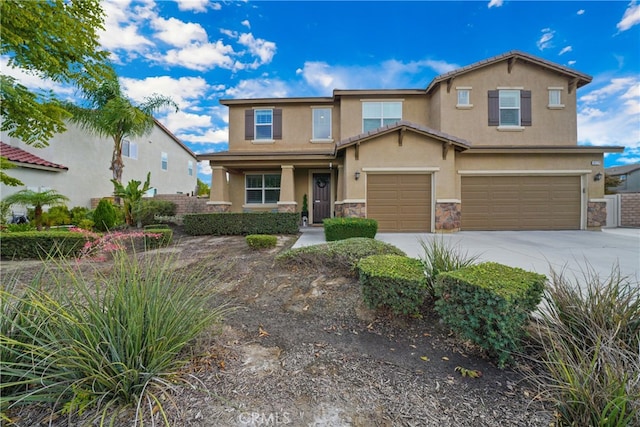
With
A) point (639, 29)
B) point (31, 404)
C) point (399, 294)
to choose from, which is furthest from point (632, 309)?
point (639, 29)

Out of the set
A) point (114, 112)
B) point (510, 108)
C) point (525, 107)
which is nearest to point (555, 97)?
point (525, 107)

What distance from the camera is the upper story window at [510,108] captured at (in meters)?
12.2

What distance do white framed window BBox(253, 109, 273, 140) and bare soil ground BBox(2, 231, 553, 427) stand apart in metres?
11.7

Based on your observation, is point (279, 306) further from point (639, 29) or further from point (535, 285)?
point (639, 29)

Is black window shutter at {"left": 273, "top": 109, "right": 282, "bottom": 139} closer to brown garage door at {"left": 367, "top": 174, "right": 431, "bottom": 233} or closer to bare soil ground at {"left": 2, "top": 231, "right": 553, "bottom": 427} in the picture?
brown garage door at {"left": 367, "top": 174, "right": 431, "bottom": 233}

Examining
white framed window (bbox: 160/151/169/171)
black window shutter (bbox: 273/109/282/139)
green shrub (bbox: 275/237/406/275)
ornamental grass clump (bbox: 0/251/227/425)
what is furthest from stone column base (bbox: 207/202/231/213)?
white framed window (bbox: 160/151/169/171)

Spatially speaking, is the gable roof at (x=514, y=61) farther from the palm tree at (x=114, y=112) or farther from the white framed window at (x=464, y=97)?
the palm tree at (x=114, y=112)

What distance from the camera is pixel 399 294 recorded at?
2.88 metres

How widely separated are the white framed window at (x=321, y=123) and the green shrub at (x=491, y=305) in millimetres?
12089

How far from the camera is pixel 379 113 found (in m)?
13.2

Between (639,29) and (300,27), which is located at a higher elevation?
(300,27)

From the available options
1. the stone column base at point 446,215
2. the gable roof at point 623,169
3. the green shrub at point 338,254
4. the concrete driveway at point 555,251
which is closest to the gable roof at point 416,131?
the stone column base at point 446,215

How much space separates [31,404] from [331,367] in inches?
81.1

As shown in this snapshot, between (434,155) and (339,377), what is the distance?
32.9ft
